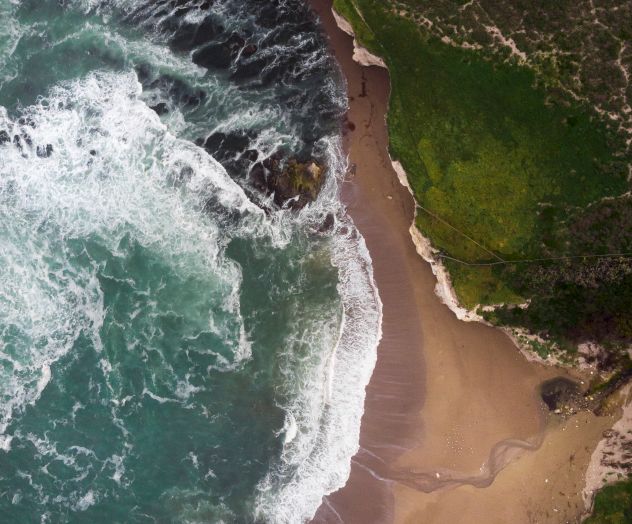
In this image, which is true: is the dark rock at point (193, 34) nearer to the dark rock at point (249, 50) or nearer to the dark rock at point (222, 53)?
the dark rock at point (222, 53)

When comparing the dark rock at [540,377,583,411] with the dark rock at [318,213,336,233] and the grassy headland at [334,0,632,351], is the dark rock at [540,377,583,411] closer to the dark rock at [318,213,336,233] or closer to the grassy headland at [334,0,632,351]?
the grassy headland at [334,0,632,351]

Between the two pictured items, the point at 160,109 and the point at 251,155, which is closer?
the point at 251,155

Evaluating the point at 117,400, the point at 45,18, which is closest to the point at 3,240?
the point at 117,400

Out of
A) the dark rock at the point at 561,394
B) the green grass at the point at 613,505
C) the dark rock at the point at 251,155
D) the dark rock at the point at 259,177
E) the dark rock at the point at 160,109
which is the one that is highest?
the dark rock at the point at 160,109

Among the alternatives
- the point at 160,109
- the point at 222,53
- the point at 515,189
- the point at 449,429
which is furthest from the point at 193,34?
the point at 449,429

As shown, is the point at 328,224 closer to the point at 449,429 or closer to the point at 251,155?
the point at 251,155

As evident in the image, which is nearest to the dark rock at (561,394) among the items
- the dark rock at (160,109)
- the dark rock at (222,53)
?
the dark rock at (222,53)

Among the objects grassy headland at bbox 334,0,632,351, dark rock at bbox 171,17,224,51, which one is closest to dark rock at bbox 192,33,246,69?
dark rock at bbox 171,17,224,51
